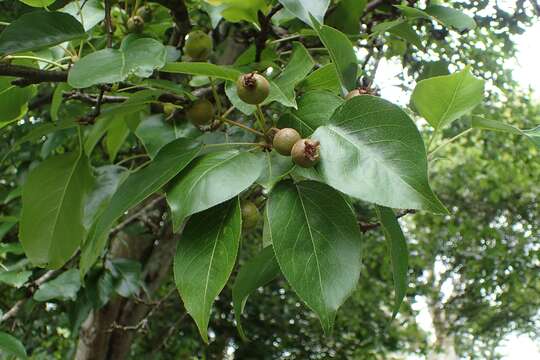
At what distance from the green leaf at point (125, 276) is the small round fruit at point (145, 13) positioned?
666 mm

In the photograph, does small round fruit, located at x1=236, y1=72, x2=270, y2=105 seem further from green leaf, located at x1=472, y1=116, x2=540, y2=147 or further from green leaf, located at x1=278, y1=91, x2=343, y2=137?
green leaf, located at x1=472, y1=116, x2=540, y2=147

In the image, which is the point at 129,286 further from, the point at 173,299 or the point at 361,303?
the point at 361,303

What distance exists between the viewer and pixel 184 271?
2.09ft

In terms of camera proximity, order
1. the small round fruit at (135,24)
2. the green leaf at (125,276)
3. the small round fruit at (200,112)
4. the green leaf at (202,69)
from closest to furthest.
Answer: the green leaf at (202,69)
the small round fruit at (200,112)
the small round fruit at (135,24)
the green leaf at (125,276)

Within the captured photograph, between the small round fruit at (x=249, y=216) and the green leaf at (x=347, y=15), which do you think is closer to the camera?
the small round fruit at (x=249, y=216)

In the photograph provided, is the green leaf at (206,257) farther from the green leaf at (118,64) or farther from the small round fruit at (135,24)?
the small round fruit at (135,24)

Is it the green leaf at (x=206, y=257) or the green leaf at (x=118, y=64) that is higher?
the green leaf at (x=118, y=64)

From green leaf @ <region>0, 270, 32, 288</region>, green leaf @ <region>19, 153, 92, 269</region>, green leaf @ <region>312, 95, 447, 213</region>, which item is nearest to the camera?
green leaf @ <region>312, 95, 447, 213</region>

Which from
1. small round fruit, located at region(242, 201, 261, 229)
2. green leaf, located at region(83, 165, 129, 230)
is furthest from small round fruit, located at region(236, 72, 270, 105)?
green leaf, located at region(83, 165, 129, 230)

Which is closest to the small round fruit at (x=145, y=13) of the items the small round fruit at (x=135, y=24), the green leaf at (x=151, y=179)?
the small round fruit at (x=135, y=24)

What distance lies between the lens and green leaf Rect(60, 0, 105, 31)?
1023mm

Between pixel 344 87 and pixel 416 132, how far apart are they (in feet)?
0.47

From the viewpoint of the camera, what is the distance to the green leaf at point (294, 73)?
27.5 inches

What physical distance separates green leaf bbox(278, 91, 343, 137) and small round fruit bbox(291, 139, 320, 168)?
0.25 ft
